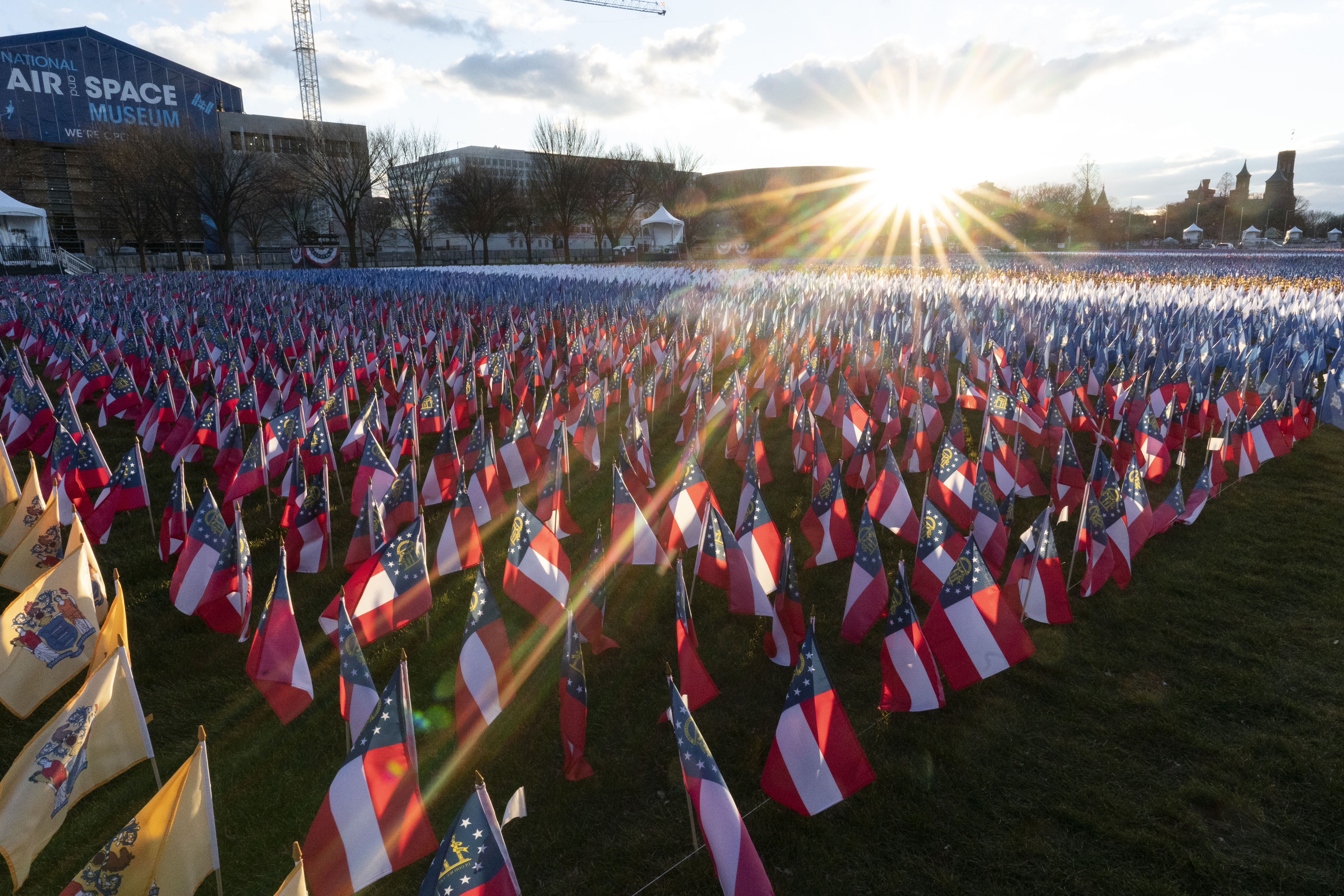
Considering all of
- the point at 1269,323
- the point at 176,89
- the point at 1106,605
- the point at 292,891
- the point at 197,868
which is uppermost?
the point at 176,89

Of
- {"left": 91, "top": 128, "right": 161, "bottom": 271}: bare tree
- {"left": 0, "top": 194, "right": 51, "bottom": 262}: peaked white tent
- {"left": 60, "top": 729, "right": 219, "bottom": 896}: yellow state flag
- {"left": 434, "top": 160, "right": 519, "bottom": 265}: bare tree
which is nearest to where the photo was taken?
{"left": 60, "top": 729, "right": 219, "bottom": 896}: yellow state flag

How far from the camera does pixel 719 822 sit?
2.76 m

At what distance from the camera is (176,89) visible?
73750mm

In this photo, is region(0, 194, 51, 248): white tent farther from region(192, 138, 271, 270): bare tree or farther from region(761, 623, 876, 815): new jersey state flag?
region(761, 623, 876, 815): new jersey state flag

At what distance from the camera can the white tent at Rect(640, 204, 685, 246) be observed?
5738 centimetres

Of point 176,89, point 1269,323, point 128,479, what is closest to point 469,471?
point 128,479

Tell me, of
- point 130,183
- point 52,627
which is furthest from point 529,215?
point 52,627

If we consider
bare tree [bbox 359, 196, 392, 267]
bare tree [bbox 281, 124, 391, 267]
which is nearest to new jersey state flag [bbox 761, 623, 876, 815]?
bare tree [bbox 281, 124, 391, 267]

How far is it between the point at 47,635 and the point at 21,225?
5051 centimetres

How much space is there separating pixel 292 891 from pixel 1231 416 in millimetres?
10928

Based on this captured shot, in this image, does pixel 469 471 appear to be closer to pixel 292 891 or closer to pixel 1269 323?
pixel 292 891

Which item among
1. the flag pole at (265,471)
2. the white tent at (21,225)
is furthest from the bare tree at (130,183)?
the flag pole at (265,471)

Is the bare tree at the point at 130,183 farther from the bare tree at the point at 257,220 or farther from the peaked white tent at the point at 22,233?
the bare tree at the point at 257,220

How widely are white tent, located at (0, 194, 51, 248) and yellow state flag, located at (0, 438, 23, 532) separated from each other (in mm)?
44646
